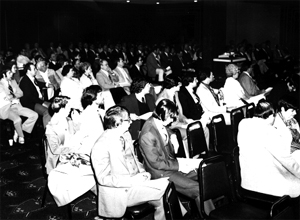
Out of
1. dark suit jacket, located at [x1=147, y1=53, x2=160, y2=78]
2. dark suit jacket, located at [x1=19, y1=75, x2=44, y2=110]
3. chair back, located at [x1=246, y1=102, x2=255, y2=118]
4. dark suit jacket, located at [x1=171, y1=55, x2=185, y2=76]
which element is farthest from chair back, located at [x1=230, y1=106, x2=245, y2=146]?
dark suit jacket, located at [x1=171, y1=55, x2=185, y2=76]

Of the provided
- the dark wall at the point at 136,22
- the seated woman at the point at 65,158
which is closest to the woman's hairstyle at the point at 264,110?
the seated woman at the point at 65,158

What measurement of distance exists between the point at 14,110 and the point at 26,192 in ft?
7.31

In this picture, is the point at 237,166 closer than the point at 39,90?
Yes

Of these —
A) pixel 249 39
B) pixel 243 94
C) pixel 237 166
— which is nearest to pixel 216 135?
pixel 237 166

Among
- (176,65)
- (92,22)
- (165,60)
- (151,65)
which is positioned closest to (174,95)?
(151,65)

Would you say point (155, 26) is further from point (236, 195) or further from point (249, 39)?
point (236, 195)

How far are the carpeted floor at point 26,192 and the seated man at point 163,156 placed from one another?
39.8 inches

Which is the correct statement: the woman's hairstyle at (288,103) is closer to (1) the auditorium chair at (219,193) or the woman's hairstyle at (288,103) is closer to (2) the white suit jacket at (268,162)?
(2) the white suit jacket at (268,162)

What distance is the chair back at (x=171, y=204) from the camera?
2.89 m

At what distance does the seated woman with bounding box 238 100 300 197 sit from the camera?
10.9 feet

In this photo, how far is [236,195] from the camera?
3.49 meters

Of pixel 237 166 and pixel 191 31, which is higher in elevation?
pixel 191 31

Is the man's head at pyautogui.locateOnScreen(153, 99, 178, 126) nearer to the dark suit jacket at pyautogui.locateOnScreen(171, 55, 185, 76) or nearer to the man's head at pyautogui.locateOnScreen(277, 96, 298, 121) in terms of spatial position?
the man's head at pyautogui.locateOnScreen(277, 96, 298, 121)

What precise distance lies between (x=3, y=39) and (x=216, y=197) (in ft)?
46.7
